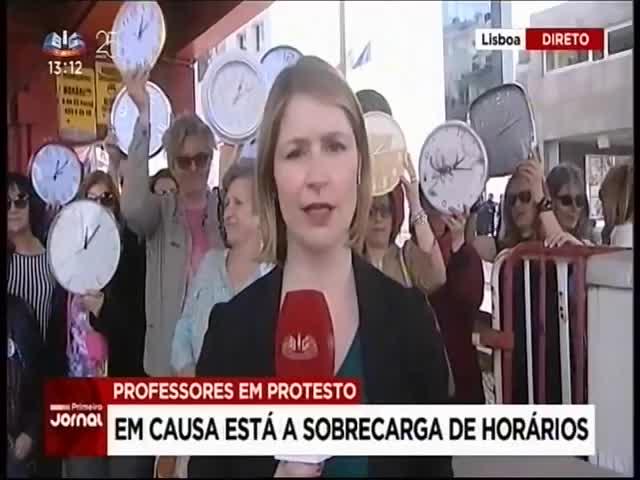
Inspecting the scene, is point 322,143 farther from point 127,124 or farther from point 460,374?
point 460,374

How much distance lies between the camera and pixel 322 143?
2363mm

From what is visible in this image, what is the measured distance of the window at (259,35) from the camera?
7.79 ft

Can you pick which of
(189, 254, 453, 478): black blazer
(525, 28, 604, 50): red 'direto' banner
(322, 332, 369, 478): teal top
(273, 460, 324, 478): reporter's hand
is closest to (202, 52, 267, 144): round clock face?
(189, 254, 453, 478): black blazer

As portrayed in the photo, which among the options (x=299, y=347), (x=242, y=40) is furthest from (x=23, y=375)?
(x=242, y=40)

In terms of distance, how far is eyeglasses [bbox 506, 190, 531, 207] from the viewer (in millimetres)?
2377

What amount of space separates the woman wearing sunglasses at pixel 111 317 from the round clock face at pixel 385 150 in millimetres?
683

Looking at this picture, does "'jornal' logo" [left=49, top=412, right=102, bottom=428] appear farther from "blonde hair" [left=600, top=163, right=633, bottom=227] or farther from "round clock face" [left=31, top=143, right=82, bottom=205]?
"blonde hair" [left=600, top=163, right=633, bottom=227]

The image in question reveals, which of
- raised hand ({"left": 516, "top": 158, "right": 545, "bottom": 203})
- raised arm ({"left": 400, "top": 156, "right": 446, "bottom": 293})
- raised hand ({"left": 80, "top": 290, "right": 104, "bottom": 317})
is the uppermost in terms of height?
raised hand ({"left": 516, "top": 158, "right": 545, "bottom": 203})

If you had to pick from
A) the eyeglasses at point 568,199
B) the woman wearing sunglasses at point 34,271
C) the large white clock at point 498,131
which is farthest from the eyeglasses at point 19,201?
the eyeglasses at point 568,199

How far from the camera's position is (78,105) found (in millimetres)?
2357

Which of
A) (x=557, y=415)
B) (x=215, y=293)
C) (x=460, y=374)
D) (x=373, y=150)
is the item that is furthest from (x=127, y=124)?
(x=557, y=415)

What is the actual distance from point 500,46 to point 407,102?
0.31 metres

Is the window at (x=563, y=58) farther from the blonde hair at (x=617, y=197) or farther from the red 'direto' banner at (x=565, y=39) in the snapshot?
the blonde hair at (x=617, y=197)

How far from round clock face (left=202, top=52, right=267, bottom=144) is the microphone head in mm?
505
